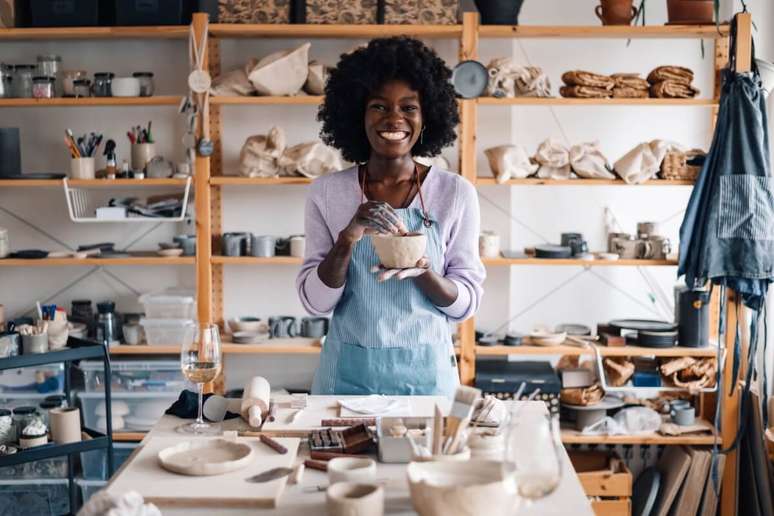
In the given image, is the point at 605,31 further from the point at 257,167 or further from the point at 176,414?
the point at 176,414

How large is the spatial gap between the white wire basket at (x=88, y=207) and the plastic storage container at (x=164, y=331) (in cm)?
42

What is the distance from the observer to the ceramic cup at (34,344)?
2.85 m

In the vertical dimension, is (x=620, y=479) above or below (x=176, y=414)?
below

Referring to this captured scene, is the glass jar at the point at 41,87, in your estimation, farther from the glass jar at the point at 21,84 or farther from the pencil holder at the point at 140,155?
the pencil holder at the point at 140,155

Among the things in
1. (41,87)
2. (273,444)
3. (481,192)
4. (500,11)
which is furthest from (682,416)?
(41,87)

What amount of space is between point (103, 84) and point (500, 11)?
5.38ft

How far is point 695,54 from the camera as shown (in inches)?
153

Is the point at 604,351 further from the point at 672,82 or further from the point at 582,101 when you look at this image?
the point at 672,82

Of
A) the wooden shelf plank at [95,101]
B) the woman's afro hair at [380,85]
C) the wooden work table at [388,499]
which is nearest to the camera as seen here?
the wooden work table at [388,499]

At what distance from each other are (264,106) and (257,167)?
399mm

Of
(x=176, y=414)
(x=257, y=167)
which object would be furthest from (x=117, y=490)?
(x=257, y=167)

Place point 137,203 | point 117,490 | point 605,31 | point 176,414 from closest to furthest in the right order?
point 117,490 → point 176,414 → point 605,31 → point 137,203

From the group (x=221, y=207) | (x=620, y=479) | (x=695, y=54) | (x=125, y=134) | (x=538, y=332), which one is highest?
(x=695, y=54)

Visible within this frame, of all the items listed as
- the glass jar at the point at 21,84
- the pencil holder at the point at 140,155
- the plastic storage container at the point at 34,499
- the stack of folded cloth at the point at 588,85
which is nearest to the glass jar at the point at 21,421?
the plastic storage container at the point at 34,499
